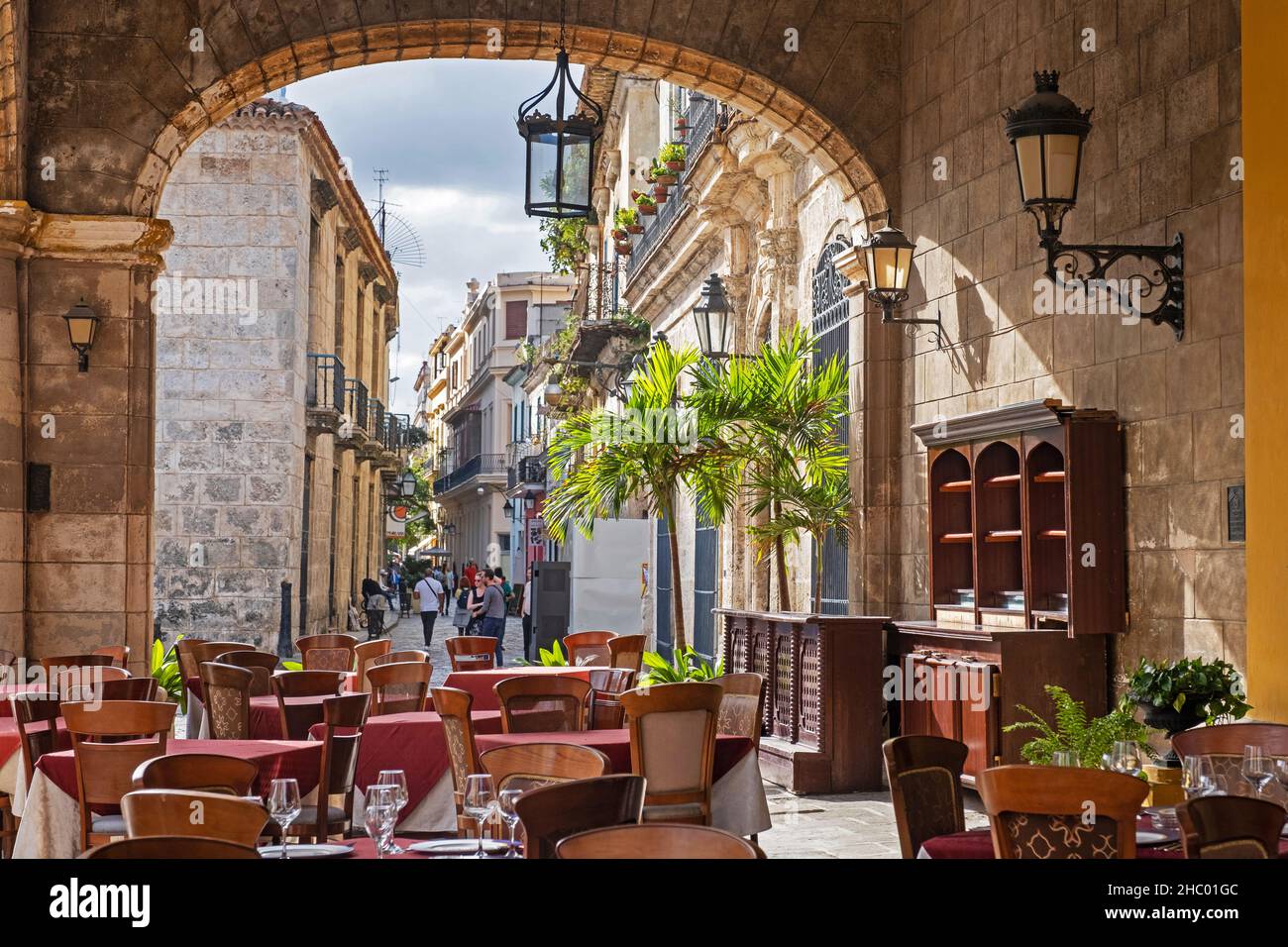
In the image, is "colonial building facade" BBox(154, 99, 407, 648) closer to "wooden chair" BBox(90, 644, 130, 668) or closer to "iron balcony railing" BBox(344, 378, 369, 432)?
"iron balcony railing" BBox(344, 378, 369, 432)

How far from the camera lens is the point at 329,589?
87.3 feet

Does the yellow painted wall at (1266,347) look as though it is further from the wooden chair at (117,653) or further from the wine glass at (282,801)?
the wooden chair at (117,653)

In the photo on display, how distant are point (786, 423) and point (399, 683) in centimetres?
422

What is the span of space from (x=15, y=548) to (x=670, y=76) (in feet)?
20.3

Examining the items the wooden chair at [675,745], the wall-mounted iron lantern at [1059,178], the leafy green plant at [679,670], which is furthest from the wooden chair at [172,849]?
the leafy green plant at [679,670]

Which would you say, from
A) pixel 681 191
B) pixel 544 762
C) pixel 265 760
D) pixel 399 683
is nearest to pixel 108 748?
pixel 265 760

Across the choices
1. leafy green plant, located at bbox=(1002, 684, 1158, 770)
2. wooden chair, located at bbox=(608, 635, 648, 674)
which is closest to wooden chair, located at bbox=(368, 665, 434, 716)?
wooden chair, located at bbox=(608, 635, 648, 674)

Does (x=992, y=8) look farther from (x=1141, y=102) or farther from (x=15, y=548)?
(x=15, y=548)

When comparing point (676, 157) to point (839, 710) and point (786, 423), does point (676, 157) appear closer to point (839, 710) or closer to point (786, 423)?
point (786, 423)

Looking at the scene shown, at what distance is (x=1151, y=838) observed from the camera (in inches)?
172

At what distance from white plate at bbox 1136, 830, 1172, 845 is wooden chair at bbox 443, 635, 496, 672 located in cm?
687

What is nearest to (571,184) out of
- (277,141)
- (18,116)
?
(18,116)

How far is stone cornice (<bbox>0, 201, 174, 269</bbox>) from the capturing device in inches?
417
